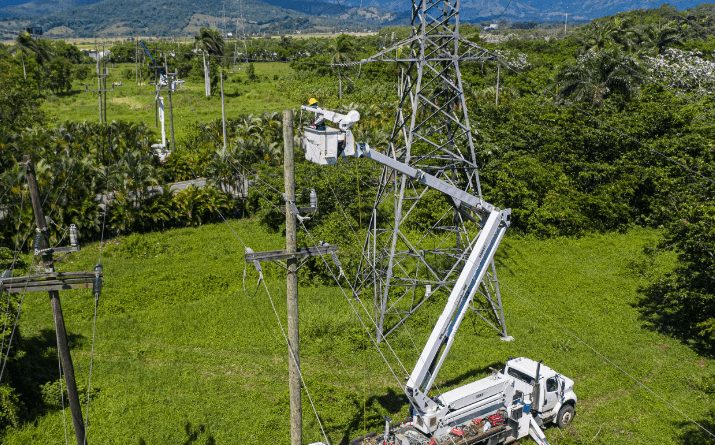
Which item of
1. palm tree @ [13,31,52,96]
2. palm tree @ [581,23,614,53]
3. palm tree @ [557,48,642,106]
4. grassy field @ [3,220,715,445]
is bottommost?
grassy field @ [3,220,715,445]

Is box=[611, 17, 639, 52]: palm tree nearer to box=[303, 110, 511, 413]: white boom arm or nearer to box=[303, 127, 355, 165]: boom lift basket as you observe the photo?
box=[303, 110, 511, 413]: white boom arm

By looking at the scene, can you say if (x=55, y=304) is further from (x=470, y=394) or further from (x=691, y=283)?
(x=691, y=283)

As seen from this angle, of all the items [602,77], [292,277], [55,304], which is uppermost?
[602,77]

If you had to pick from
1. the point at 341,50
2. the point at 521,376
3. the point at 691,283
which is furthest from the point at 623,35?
the point at 521,376

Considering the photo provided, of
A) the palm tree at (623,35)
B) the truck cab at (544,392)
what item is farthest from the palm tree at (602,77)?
the truck cab at (544,392)

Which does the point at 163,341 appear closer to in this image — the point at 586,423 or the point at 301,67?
the point at 586,423

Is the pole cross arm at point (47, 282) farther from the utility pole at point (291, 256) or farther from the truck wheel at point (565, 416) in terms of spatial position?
the truck wheel at point (565, 416)

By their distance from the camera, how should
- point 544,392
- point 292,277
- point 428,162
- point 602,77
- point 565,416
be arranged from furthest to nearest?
point 602,77 → point 428,162 → point 565,416 → point 544,392 → point 292,277

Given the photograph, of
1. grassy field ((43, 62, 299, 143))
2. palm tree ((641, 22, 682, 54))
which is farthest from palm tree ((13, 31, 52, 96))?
palm tree ((641, 22, 682, 54))
